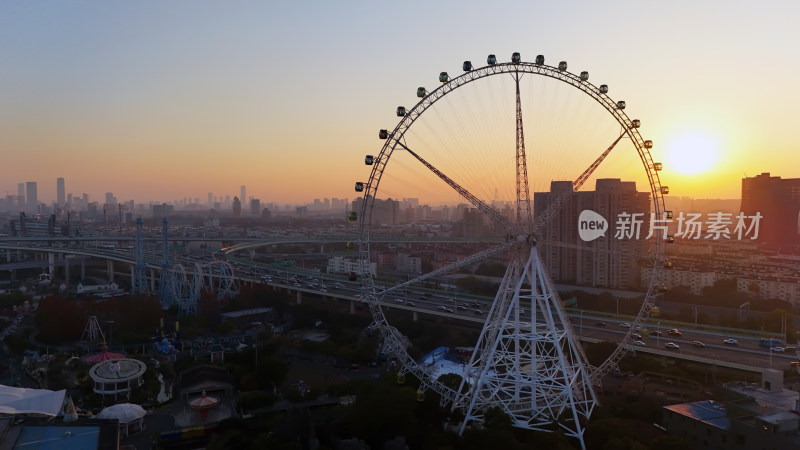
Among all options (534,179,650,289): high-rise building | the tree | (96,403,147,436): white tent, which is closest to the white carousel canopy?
(96,403,147,436): white tent

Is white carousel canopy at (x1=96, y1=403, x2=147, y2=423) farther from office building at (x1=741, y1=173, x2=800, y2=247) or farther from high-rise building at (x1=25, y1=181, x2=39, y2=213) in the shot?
high-rise building at (x1=25, y1=181, x2=39, y2=213)

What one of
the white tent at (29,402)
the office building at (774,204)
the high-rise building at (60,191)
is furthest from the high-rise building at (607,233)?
the high-rise building at (60,191)

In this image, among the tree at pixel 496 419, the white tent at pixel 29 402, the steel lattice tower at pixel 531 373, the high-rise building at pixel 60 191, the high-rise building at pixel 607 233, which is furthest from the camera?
the high-rise building at pixel 60 191

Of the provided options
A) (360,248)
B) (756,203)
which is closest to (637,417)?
(360,248)

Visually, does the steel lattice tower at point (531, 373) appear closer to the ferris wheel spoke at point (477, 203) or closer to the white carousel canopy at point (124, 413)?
the ferris wheel spoke at point (477, 203)

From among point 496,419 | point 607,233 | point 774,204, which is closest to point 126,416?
point 496,419
